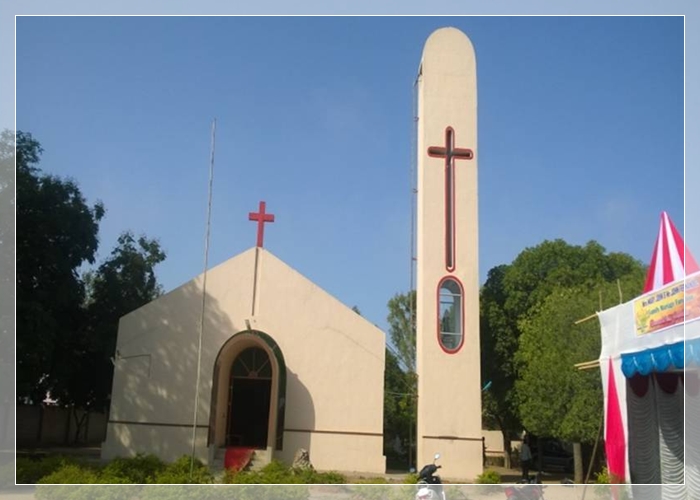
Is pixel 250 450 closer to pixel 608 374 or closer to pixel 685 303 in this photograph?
pixel 608 374

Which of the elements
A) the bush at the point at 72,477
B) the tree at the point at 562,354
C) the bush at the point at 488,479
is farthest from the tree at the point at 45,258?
the tree at the point at 562,354

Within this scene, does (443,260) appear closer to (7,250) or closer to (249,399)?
(249,399)

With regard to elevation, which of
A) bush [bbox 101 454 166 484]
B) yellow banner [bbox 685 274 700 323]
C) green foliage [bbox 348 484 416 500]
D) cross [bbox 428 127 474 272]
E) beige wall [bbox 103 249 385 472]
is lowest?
green foliage [bbox 348 484 416 500]

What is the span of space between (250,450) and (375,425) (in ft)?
11.2

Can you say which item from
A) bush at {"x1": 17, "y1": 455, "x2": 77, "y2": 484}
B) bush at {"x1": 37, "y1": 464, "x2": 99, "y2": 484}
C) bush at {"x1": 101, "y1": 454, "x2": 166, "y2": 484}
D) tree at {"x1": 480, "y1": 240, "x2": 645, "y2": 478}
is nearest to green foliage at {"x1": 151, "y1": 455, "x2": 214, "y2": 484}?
bush at {"x1": 101, "y1": 454, "x2": 166, "y2": 484}

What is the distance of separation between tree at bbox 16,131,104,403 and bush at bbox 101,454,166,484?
16.8ft

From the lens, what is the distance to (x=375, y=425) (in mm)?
18750

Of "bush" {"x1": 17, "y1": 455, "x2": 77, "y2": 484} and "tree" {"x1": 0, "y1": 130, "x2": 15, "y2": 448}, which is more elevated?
"tree" {"x1": 0, "y1": 130, "x2": 15, "y2": 448}

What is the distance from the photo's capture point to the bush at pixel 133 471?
39.4 ft

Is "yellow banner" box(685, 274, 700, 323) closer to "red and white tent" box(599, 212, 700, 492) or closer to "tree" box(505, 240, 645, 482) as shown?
"red and white tent" box(599, 212, 700, 492)

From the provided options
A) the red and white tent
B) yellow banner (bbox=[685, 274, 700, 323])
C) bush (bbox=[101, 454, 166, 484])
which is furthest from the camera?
bush (bbox=[101, 454, 166, 484])

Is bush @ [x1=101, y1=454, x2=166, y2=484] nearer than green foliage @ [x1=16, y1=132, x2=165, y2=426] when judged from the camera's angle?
Yes

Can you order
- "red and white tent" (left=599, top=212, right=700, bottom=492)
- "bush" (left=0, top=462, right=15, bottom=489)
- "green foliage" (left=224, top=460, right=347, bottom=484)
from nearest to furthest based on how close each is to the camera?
"red and white tent" (left=599, top=212, right=700, bottom=492) < "green foliage" (left=224, top=460, right=347, bottom=484) < "bush" (left=0, top=462, right=15, bottom=489)

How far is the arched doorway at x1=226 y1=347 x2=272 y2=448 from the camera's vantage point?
62.5ft
